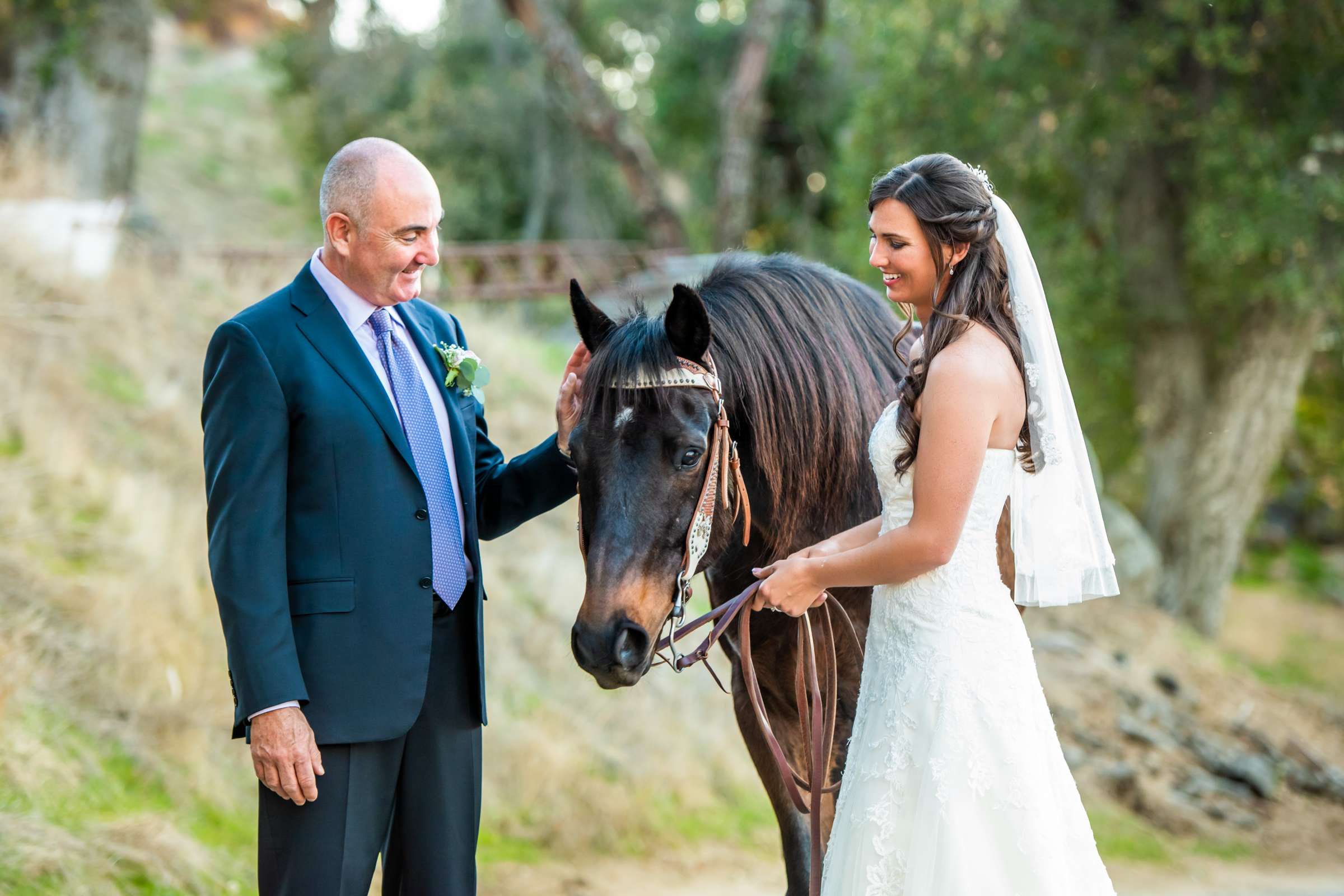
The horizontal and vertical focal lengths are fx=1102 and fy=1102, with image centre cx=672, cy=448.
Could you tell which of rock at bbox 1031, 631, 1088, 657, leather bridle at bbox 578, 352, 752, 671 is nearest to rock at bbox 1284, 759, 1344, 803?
rock at bbox 1031, 631, 1088, 657

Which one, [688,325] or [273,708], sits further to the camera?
[688,325]

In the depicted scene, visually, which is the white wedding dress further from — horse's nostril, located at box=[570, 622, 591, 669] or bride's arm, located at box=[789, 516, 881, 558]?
horse's nostril, located at box=[570, 622, 591, 669]

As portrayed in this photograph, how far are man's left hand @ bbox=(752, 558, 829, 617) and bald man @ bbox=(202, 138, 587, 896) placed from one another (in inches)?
28.5

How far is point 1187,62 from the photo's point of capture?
34.2 feet

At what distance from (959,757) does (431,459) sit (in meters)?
1.33

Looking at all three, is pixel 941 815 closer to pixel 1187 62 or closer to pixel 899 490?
pixel 899 490

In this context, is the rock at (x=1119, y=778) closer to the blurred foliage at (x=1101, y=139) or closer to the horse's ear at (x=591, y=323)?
the blurred foliage at (x=1101, y=139)

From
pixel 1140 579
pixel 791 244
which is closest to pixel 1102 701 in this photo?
pixel 1140 579

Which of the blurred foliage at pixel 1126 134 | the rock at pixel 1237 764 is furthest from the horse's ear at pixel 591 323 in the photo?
the blurred foliage at pixel 1126 134

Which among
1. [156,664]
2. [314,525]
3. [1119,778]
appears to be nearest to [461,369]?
[314,525]

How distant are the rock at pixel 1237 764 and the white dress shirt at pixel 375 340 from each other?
6985 millimetres

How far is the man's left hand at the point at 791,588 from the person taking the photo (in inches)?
91.7

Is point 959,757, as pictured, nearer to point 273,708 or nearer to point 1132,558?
point 273,708

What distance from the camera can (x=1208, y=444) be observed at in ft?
35.3
